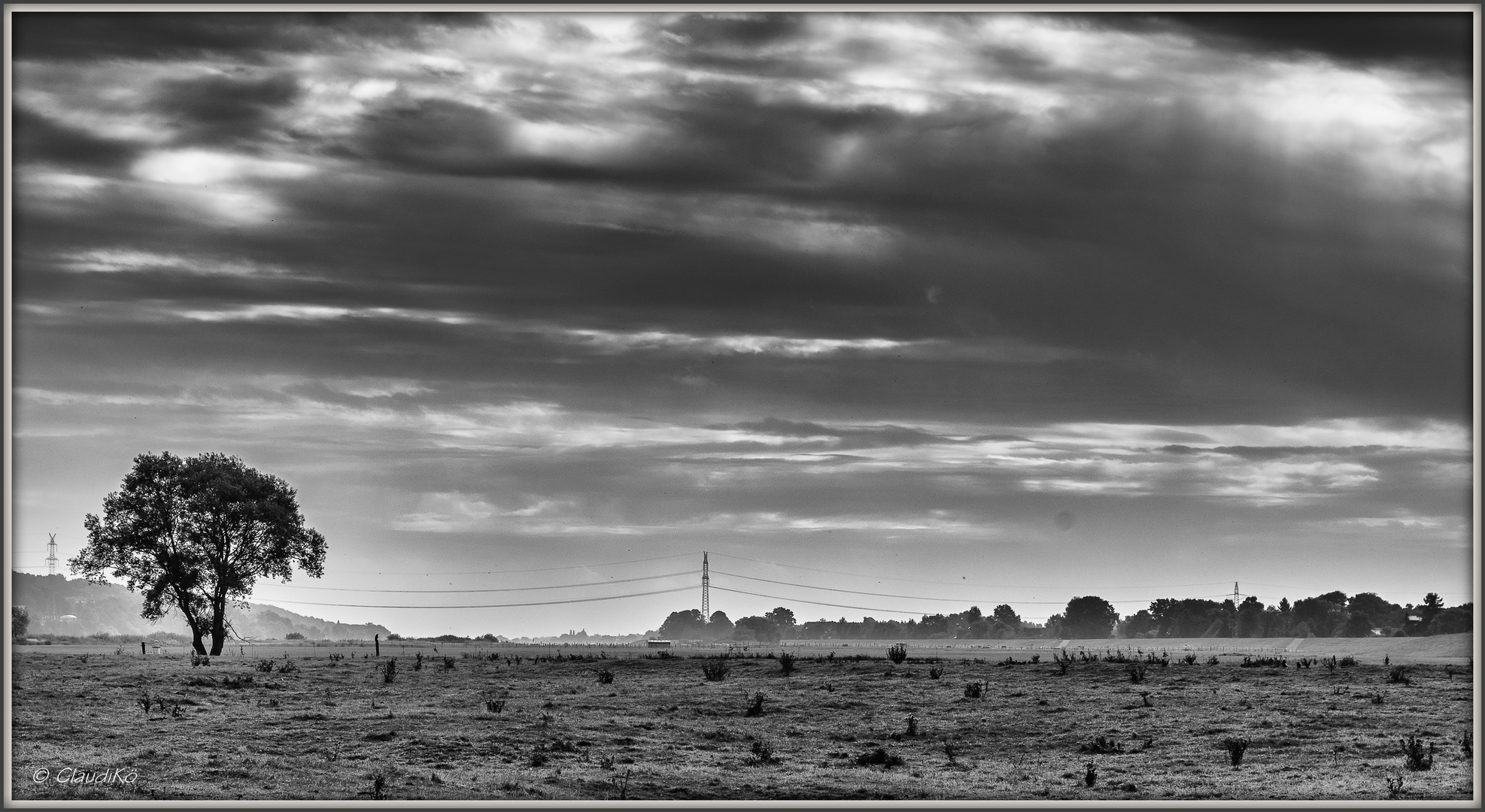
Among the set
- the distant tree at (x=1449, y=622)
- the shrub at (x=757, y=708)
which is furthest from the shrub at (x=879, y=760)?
the distant tree at (x=1449, y=622)

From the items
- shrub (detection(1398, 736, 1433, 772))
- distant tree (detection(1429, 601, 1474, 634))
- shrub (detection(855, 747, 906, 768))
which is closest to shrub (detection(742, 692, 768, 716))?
shrub (detection(855, 747, 906, 768))

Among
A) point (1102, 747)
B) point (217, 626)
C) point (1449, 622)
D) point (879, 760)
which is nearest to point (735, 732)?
point (879, 760)

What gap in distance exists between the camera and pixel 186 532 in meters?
82.8

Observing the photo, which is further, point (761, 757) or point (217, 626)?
point (217, 626)

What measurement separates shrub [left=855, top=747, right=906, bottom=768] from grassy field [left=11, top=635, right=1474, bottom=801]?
0.14m

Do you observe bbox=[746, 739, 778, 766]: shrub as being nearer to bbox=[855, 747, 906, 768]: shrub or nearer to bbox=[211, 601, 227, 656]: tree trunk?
bbox=[855, 747, 906, 768]: shrub

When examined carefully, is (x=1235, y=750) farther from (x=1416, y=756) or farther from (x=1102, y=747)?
(x=1416, y=756)

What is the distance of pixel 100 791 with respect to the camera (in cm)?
3500

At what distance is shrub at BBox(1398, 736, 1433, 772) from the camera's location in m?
40.5

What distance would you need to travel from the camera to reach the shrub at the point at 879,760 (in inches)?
1662

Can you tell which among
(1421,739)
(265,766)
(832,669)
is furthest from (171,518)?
Answer: (1421,739)

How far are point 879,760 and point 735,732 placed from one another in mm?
7779

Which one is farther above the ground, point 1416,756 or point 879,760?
point 1416,756

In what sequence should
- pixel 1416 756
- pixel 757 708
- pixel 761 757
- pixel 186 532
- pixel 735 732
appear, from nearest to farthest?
pixel 1416 756
pixel 761 757
pixel 735 732
pixel 757 708
pixel 186 532
